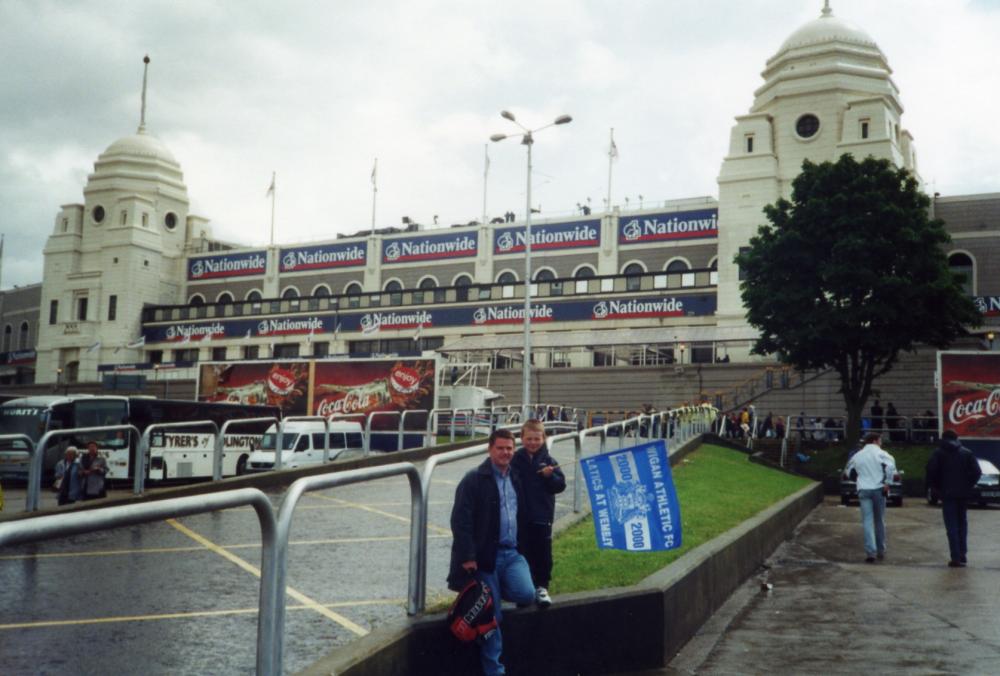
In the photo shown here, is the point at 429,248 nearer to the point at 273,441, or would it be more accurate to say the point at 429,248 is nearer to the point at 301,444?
the point at 301,444

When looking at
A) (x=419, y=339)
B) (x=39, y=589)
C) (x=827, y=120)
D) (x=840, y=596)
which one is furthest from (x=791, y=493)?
(x=419, y=339)

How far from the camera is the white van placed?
24906 millimetres

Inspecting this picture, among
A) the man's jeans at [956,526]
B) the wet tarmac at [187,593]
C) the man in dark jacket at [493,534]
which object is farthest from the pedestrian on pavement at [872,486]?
the wet tarmac at [187,593]

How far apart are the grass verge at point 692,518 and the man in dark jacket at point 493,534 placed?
1.09 meters

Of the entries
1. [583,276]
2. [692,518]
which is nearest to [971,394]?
[692,518]

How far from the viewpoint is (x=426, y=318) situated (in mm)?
59812

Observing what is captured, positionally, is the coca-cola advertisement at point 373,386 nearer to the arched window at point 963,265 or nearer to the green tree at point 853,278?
the green tree at point 853,278

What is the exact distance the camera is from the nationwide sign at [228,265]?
2766 inches

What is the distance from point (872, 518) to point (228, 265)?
64.3 meters

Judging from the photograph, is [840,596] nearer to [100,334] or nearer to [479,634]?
[479,634]

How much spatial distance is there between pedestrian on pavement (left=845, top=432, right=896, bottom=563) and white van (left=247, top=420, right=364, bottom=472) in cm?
1459

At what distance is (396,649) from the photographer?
557 centimetres

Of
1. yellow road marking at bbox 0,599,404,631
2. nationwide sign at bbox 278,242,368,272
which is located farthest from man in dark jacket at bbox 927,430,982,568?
nationwide sign at bbox 278,242,368,272

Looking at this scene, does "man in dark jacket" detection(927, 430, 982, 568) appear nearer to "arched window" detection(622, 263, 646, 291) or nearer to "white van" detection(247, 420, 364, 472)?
"white van" detection(247, 420, 364, 472)
